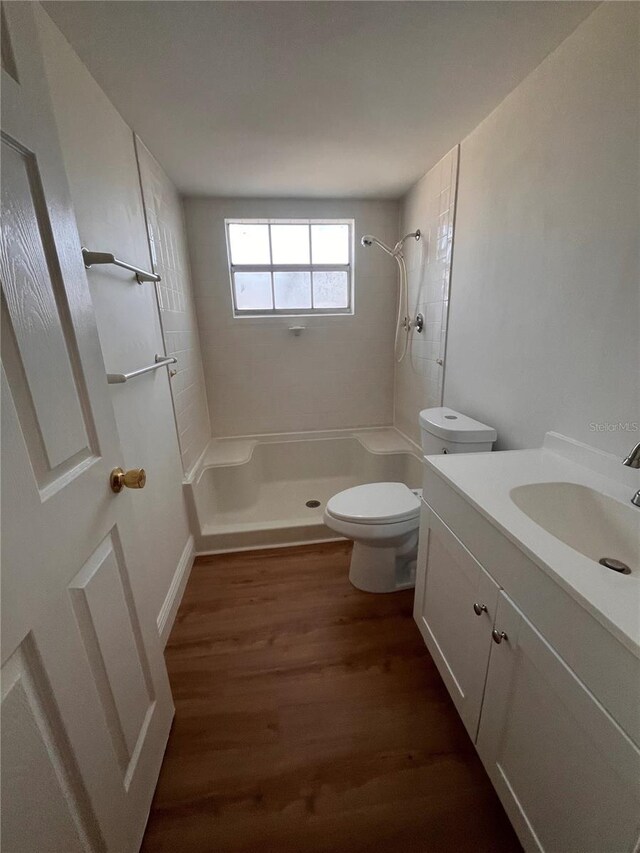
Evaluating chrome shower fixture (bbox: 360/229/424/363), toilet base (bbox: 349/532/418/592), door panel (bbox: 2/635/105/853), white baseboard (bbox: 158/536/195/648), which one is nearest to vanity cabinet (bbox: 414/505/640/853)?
toilet base (bbox: 349/532/418/592)

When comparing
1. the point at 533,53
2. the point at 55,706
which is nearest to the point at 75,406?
the point at 55,706

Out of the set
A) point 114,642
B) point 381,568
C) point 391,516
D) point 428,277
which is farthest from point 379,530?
point 428,277

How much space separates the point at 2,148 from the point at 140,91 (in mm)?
1027

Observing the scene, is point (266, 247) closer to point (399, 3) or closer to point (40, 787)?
point (399, 3)

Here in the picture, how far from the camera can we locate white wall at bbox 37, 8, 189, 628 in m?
0.96

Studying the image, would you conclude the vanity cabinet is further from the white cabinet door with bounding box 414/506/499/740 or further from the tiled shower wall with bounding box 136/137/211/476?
the tiled shower wall with bounding box 136/137/211/476

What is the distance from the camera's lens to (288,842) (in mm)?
847

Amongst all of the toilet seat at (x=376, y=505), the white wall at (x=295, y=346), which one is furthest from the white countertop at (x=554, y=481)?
the white wall at (x=295, y=346)

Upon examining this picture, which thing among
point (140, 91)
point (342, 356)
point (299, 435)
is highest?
point (140, 91)

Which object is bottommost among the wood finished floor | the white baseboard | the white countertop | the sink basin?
the wood finished floor

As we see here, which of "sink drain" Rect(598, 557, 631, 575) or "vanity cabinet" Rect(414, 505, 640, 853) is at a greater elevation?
"sink drain" Rect(598, 557, 631, 575)

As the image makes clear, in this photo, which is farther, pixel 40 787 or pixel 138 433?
pixel 138 433

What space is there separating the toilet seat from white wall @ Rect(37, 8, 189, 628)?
31.2 inches

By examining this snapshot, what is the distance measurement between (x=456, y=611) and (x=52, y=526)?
1.09m
